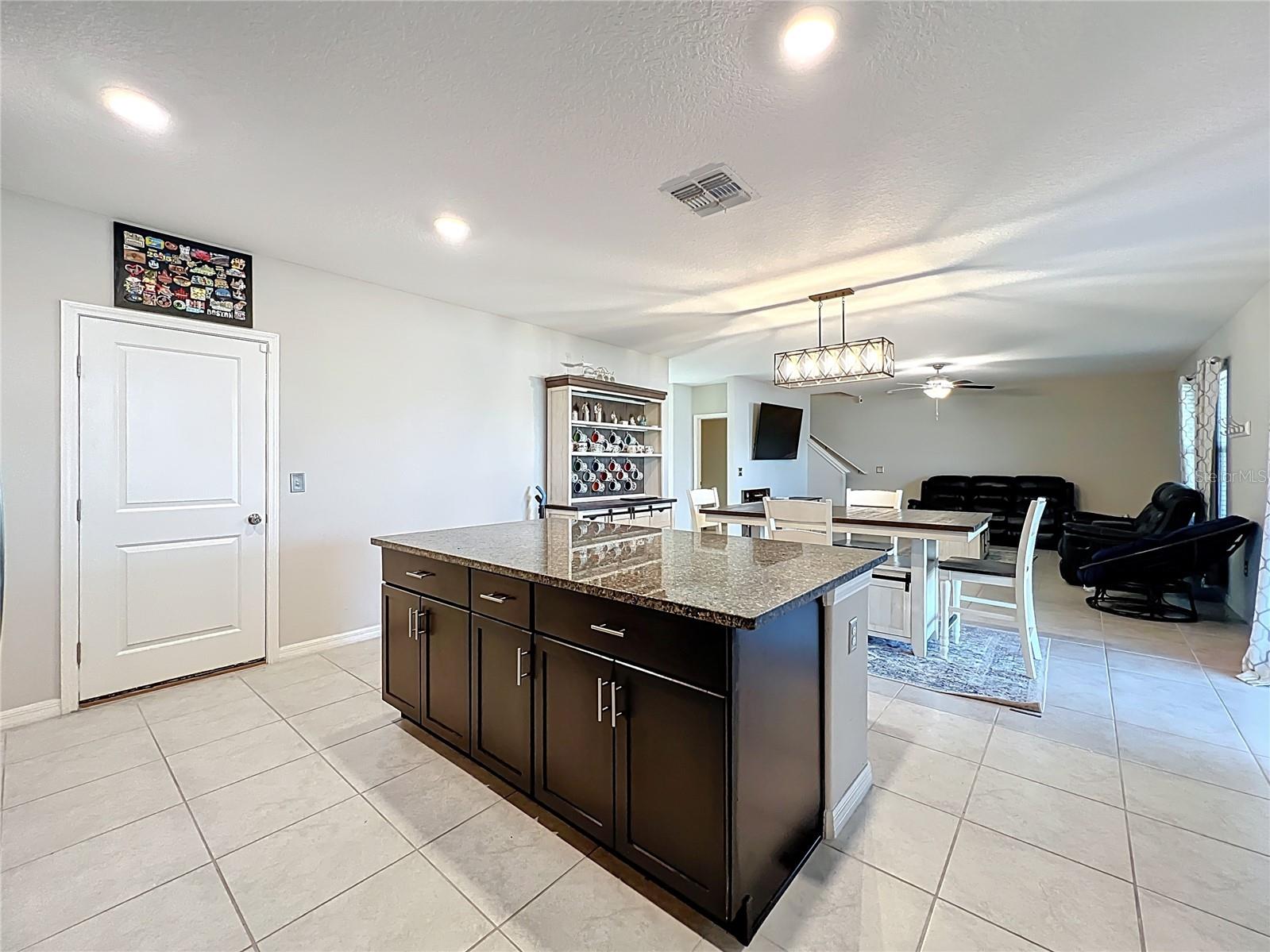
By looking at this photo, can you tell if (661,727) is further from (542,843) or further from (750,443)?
(750,443)

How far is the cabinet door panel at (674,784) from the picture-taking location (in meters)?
1.36

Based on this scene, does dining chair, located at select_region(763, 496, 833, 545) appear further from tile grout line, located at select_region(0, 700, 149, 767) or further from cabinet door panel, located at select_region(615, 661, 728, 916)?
Result: tile grout line, located at select_region(0, 700, 149, 767)

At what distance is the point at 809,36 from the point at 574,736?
220 cm

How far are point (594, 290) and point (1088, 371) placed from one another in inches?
285

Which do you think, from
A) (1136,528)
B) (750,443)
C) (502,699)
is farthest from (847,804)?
(750,443)

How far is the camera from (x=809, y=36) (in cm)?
157

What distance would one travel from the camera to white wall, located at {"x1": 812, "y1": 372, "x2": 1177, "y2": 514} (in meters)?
7.61

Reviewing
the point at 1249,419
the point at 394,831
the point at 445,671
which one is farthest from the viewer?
the point at 1249,419

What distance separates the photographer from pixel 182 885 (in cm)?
159

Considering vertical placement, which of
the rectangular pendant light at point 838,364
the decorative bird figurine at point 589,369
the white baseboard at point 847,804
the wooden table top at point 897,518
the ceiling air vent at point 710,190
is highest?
the ceiling air vent at point 710,190

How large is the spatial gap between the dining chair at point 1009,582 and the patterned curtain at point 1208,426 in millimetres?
3146

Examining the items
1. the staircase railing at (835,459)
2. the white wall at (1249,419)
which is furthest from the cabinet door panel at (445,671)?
the staircase railing at (835,459)

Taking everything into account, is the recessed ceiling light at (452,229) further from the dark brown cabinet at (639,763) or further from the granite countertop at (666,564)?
the dark brown cabinet at (639,763)

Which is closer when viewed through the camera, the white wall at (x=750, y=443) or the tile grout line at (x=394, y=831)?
the tile grout line at (x=394, y=831)
